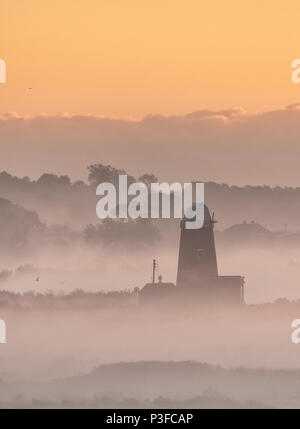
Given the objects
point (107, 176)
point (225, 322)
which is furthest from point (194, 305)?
point (107, 176)

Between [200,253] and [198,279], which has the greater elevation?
[200,253]

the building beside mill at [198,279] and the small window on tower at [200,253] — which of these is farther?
the small window on tower at [200,253]

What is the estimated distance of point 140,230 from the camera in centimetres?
7481

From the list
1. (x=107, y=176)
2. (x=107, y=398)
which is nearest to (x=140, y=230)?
(x=107, y=176)

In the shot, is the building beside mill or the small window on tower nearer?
the building beside mill

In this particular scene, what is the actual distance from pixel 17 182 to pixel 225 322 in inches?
297

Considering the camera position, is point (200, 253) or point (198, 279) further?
point (200, 253)

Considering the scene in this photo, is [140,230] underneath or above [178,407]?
above

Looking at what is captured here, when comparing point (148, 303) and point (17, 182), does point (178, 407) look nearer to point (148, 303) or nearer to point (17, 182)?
point (148, 303)
